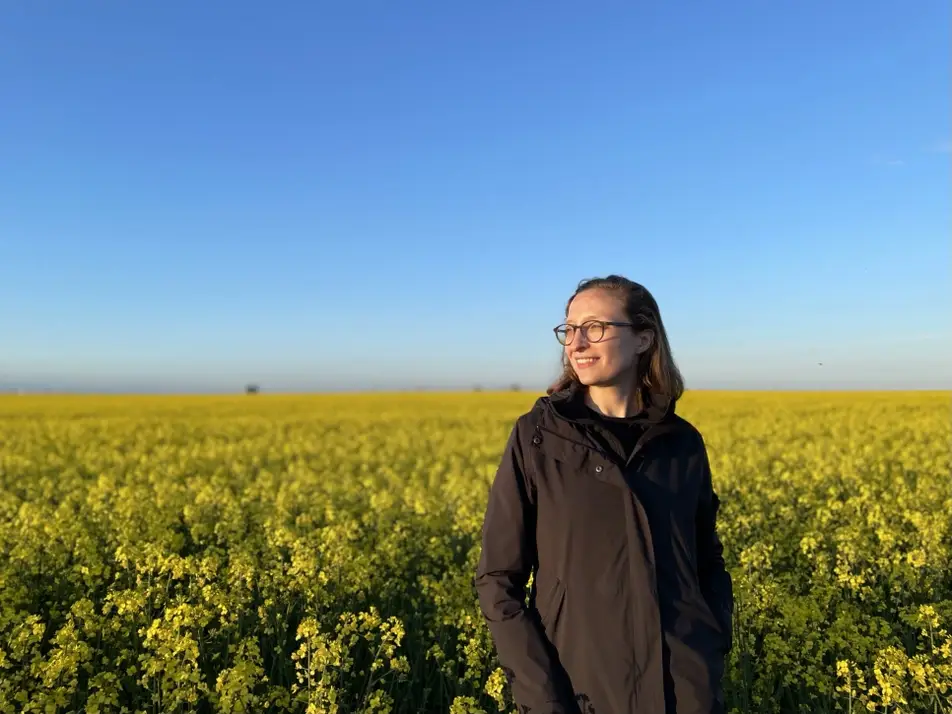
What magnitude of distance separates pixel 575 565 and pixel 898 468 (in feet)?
43.3

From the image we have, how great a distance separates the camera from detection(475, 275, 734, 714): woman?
2484 mm

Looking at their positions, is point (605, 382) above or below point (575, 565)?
above

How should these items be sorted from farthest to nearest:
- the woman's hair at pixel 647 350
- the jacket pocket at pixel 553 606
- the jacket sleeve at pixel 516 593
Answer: the woman's hair at pixel 647 350 → the jacket pocket at pixel 553 606 → the jacket sleeve at pixel 516 593

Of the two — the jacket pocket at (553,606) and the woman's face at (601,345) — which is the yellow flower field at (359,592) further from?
the woman's face at (601,345)

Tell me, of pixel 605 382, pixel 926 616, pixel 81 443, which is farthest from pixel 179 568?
pixel 81 443

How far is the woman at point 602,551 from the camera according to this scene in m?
2.48

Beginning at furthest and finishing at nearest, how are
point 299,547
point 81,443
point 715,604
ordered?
point 81,443 → point 299,547 → point 715,604

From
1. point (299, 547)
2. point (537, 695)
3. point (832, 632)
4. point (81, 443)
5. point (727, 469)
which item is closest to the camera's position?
point (537, 695)

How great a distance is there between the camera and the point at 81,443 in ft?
60.5

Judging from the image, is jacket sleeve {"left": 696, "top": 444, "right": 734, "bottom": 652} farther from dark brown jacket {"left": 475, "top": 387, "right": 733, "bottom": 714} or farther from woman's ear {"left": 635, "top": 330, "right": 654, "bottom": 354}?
woman's ear {"left": 635, "top": 330, "right": 654, "bottom": 354}

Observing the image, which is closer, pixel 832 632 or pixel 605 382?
pixel 605 382

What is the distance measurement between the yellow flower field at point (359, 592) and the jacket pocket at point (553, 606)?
96cm

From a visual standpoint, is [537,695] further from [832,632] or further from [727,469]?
[727,469]

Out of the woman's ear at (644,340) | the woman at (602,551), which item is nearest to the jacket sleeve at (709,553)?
the woman at (602,551)
